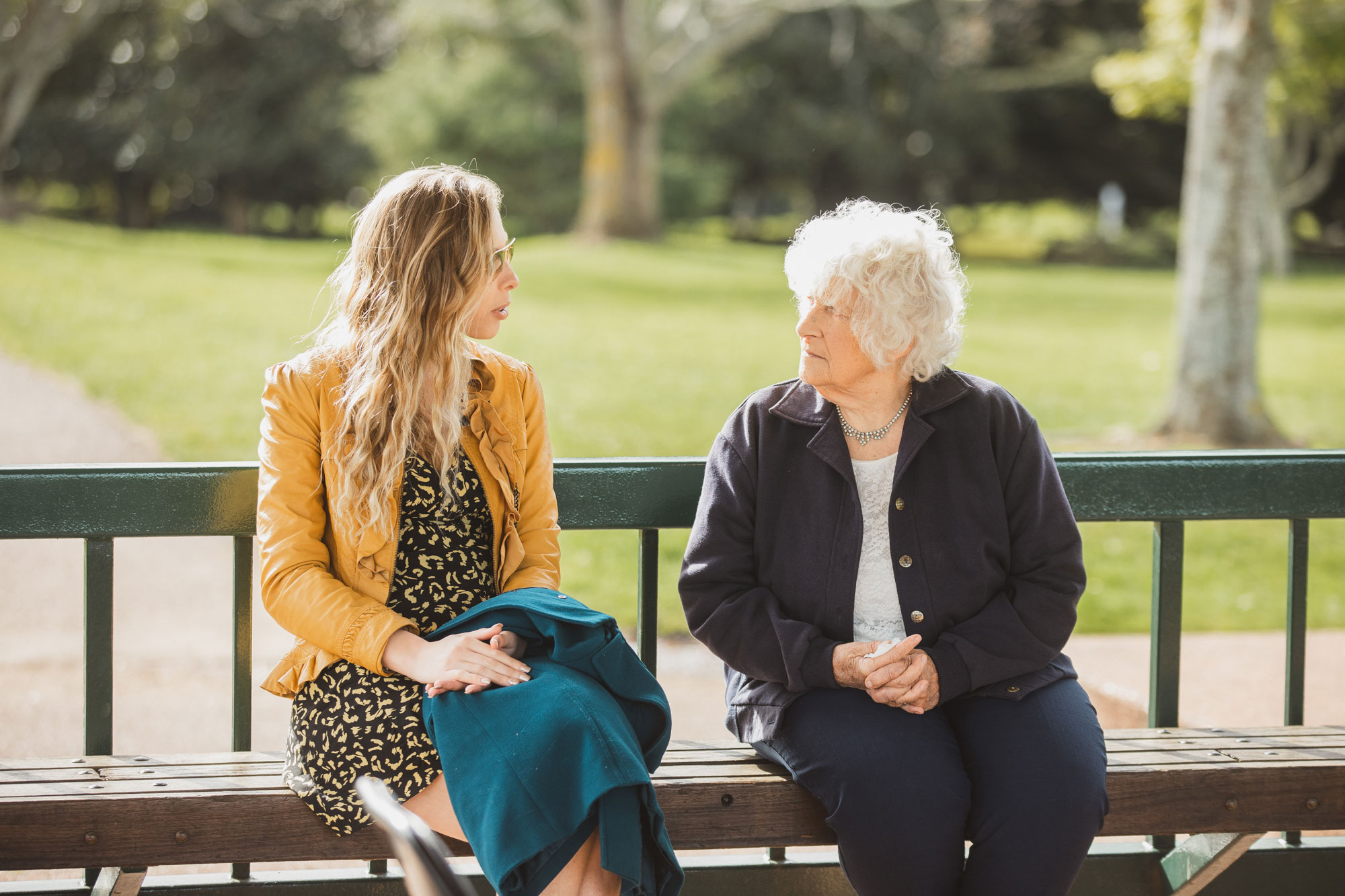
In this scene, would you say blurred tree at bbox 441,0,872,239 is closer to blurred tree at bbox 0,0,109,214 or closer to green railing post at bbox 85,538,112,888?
blurred tree at bbox 0,0,109,214

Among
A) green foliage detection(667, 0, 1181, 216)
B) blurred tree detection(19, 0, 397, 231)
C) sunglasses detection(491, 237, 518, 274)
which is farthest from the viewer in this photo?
green foliage detection(667, 0, 1181, 216)

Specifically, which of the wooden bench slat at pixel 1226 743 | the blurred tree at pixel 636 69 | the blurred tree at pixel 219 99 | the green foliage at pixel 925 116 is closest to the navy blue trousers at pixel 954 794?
the wooden bench slat at pixel 1226 743

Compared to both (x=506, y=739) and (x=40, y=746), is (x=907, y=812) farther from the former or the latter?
(x=40, y=746)

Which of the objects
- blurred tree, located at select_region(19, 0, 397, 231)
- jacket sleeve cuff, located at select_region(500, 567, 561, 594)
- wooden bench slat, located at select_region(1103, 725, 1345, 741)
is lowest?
wooden bench slat, located at select_region(1103, 725, 1345, 741)

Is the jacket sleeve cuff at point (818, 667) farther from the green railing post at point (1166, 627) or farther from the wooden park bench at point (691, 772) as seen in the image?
the green railing post at point (1166, 627)

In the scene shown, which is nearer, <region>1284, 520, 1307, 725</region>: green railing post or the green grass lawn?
<region>1284, 520, 1307, 725</region>: green railing post

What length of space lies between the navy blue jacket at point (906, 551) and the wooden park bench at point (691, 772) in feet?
0.74

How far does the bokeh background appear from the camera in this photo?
9992 mm

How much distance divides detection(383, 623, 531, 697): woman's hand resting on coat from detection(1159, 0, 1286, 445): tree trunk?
7920 mm

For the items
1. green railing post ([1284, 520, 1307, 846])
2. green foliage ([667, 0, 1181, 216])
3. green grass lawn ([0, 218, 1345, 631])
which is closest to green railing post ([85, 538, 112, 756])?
green railing post ([1284, 520, 1307, 846])

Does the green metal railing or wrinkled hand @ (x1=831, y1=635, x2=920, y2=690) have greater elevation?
the green metal railing

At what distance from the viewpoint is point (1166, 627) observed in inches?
122

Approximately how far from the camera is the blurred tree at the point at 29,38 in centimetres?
1338

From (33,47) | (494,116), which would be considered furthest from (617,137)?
(33,47)
